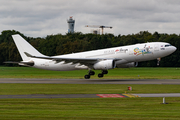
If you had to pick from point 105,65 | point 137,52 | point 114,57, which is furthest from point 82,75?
point 137,52

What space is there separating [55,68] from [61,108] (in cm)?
3292

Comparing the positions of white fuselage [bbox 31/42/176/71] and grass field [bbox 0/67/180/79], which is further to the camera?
grass field [bbox 0/67/180/79]

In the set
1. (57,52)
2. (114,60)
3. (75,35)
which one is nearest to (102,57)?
(114,60)

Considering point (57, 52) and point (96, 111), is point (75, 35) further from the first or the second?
point (96, 111)

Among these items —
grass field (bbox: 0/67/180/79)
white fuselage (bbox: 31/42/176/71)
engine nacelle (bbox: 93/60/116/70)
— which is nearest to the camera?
engine nacelle (bbox: 93/60/116/70)

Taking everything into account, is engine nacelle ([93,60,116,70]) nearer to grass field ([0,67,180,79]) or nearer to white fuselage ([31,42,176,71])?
white fuselage ([31,42,176,71])

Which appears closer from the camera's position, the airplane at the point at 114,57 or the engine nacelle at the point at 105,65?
the engine nacelle at the point at 105,65

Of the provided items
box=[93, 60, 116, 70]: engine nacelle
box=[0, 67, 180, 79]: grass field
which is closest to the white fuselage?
box=[93, 60, 116, 70]: engine nacelle

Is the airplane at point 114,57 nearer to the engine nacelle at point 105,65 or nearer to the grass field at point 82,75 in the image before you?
the engine nacelle at point 105,65

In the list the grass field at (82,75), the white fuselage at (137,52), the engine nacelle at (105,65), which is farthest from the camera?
the grass field at (82,75)

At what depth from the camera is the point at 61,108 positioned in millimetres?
18094

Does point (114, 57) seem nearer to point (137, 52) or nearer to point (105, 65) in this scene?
point (105, 65)

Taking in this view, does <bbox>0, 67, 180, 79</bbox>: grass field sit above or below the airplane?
below

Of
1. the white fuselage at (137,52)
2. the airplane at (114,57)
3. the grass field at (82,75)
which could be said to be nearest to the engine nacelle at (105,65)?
the airplane at (114,57)
